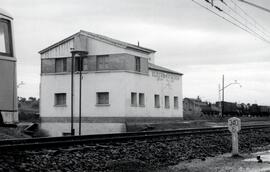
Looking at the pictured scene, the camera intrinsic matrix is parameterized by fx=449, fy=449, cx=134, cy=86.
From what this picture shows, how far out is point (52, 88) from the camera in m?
42.1

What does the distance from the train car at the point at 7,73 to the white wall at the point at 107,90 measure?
26.8 m

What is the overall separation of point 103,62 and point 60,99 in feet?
18.4

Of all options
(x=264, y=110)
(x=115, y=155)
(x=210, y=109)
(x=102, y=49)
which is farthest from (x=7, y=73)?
(x=264, y=110)

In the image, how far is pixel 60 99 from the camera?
137 ft

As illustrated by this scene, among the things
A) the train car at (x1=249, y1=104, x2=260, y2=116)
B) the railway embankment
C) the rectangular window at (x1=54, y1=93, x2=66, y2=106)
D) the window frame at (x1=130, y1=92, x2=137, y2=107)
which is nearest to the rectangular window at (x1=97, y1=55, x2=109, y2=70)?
the window frame at (x1=130, y1=92, x2=137, y2=107)

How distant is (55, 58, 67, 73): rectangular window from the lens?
137ft

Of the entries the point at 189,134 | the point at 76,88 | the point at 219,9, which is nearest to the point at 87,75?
the point at 76,88

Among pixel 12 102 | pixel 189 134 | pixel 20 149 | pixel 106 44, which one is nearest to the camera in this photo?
pixel 20 149

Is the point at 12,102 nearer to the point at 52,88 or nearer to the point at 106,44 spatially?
the point at 106,44

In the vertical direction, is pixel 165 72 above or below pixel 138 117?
above

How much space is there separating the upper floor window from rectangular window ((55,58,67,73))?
2994 cm

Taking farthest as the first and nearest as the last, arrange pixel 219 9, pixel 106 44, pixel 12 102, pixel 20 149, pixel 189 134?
pixel 106 44
pixel 189 134
pixel 219 9
pixel 12 102
pixel 20 149

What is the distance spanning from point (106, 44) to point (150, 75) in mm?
5935

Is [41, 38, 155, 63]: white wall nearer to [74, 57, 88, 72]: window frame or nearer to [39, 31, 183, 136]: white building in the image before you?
[39, 31, 183, 136]: white building
